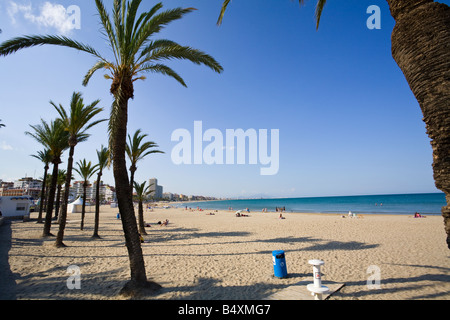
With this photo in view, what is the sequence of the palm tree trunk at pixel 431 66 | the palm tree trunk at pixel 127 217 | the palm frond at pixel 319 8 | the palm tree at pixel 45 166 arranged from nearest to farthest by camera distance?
the palm tree trunk at pixel 431 66, the palm tree trunk at pixel 127 217, the palm frond at pixel 319 8, the palm tree at pixel 45 166

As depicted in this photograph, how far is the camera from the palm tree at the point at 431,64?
306cm

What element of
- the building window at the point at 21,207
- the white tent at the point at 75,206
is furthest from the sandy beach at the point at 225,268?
the white tent at the point at 75,206

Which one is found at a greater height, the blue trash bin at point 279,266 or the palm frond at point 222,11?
the palm frond at point 222,11

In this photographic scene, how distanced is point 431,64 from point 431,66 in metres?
0.03

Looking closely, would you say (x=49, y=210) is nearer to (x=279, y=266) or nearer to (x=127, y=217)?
(x=127, y=217)

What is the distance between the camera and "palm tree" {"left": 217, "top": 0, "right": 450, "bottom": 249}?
3.06 m

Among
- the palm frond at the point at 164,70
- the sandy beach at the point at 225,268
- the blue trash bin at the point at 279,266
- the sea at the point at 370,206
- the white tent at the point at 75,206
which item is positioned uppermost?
the palm frond at the point at 164,70

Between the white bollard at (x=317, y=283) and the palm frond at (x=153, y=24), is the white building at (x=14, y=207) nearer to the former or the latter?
the palm frond at (x=153, y=24)

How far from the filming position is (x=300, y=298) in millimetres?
5195

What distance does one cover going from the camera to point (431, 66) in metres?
3.20

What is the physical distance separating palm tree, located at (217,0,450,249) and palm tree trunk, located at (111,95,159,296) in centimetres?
657

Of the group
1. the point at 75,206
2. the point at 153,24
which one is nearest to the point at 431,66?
the point at 153,24

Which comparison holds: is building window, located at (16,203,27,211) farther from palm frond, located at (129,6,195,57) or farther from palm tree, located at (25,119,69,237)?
palm frond, located at (129,6,195,57)
